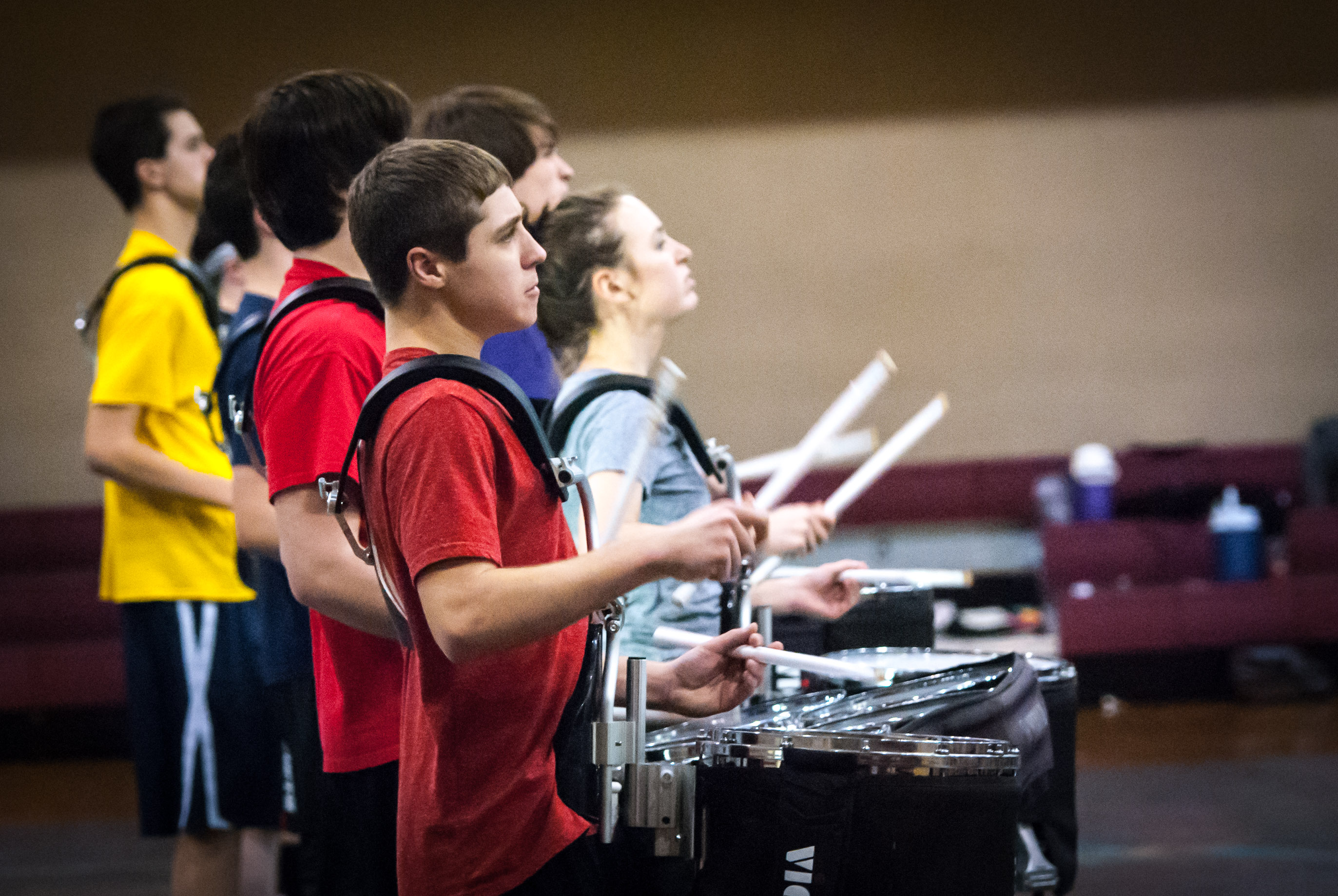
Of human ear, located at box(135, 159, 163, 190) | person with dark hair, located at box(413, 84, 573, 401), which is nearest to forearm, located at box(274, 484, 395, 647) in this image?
person with dark hair, located at box(413, 84, 573, 401)

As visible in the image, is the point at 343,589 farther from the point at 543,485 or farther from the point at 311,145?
the point at 311,145

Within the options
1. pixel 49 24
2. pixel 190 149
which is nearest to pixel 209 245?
pixel 190 149

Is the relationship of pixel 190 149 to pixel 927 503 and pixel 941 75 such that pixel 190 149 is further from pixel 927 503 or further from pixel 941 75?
pixel 941 75

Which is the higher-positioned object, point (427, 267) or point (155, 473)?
point (427, 267)

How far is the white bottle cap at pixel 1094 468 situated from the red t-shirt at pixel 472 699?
463cm

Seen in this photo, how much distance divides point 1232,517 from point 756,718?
414cm

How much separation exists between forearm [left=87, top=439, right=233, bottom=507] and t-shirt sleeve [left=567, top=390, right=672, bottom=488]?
84 centimetres

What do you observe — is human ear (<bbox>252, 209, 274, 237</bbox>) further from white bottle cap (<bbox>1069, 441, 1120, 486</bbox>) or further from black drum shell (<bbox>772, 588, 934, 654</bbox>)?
white bottle cap (<bbox>1069, 441, 1120, 486</bbox>)

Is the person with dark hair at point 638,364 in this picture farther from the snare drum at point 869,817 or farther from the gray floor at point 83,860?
the gray floor at point 83,860

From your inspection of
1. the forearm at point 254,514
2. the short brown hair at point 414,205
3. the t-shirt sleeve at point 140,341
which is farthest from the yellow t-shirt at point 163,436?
the short brown hair at point 414,205

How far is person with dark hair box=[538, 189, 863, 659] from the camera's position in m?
1.78

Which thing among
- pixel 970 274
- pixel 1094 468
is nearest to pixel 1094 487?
pixel 1094 468

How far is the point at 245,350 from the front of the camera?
6.54 feet

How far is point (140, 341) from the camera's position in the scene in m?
2.34
